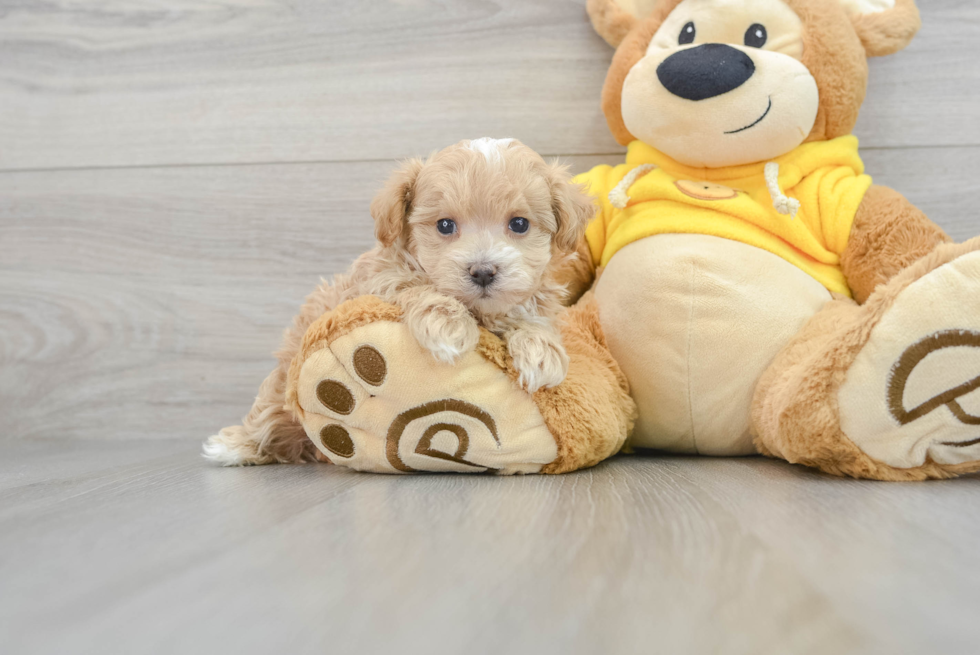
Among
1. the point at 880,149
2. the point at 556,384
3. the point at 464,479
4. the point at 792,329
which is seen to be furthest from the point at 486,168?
the point at 880,149

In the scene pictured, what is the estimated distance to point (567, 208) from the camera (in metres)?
0.85

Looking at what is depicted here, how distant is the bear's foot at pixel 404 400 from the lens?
78cm

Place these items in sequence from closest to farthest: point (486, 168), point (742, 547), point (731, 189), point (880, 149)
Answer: point (742, 547) → point (486, 168) → point (731, 189) → point (880, 149)

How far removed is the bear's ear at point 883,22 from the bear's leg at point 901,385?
49 cm

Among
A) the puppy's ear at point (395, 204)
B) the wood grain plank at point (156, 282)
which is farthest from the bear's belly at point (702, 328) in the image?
the wood grain plank at point (156, 282)

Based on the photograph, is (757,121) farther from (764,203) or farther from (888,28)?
(888,28)

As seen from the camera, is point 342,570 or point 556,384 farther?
point 556,384

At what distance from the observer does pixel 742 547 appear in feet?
1.69

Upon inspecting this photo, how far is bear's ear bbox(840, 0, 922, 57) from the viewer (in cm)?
104

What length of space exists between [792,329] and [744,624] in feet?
2.03

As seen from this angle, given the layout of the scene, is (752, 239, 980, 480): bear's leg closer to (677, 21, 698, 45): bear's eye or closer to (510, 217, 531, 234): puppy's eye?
(510, 217, 531, 234): puppy's eye

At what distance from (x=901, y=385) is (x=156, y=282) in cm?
128

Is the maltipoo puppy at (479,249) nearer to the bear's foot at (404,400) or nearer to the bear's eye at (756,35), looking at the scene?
the bear's foot at (404,400)

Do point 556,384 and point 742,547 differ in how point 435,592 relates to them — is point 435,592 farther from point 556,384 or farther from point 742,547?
point 556,384
